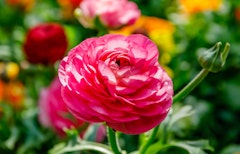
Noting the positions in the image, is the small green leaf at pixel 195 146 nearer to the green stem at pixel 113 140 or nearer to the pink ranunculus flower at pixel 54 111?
the green stem at pixel 113 140

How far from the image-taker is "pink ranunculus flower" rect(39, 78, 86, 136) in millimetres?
1337

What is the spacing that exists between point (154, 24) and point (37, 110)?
1.51 ft

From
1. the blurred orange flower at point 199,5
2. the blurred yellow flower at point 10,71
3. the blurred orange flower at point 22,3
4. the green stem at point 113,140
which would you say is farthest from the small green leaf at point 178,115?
the blurred orange flower at point 22,3

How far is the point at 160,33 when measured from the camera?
1.73m

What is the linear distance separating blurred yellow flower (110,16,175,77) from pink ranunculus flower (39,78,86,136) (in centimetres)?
28

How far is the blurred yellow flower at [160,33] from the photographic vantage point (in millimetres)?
1648

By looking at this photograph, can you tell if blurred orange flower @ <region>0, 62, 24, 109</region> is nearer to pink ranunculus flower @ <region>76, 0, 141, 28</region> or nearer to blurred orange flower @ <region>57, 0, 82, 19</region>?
blurred orange flower @ <region>57, 0, 82, 19</region>

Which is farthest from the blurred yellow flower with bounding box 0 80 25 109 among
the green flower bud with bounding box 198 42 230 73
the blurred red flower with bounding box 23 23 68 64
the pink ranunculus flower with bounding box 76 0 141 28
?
the green flower bud with bounding box 198 42 230 73

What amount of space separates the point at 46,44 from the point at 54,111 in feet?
0.65

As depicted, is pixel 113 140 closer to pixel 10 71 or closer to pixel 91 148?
pixel 91 148

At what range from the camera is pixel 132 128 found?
84 cm

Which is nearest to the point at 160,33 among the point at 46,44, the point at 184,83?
the point at 184,83

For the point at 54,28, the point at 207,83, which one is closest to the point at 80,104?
the point at 54,28

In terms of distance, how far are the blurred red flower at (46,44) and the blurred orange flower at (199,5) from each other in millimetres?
562
